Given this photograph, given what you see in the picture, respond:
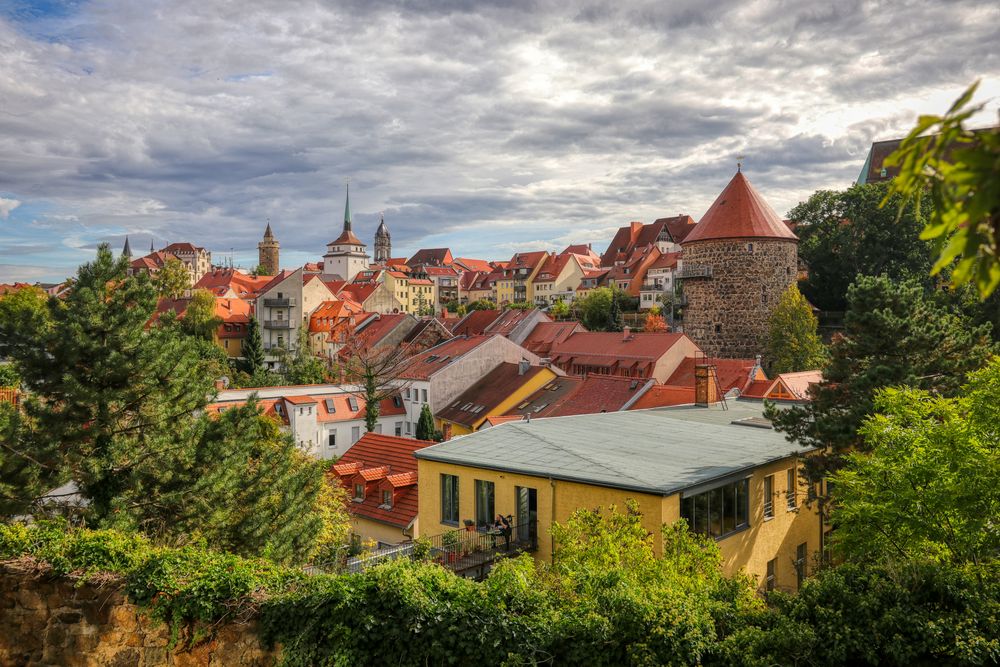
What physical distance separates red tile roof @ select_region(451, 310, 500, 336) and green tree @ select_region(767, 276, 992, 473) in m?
49.1

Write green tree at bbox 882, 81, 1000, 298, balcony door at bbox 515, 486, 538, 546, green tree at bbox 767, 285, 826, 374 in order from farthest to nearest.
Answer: green tree at bbox 767, 285, 826, 374 → balcony door at bbox 515, 486, 538, 546 → green tree at bbox 882, 81, 1000, 298

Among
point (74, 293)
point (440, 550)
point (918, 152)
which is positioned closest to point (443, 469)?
point (440, 550)

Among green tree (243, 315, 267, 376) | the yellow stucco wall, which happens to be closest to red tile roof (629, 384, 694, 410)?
Result: the yellow stucco wall

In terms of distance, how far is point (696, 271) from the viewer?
47.1 metres

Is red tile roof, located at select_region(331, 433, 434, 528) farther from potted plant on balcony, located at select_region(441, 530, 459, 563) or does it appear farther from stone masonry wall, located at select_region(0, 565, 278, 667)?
stone masonry wall, located at select_region(0, 565, 278, 667)

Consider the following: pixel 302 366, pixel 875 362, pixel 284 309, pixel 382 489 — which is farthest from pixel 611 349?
pixel 284 309

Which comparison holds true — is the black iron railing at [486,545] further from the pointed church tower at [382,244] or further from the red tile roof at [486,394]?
the pointed church tower at [382,244]

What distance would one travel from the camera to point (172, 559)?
933cm

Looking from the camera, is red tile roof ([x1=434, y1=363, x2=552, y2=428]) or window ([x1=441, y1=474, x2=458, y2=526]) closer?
window ([x1=441, y1=474, x2=458, y2=526])

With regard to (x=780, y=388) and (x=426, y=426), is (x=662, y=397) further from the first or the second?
(x=426, y=426)

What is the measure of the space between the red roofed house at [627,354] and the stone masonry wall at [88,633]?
3359 cm

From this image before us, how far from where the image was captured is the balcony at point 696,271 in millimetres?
46594

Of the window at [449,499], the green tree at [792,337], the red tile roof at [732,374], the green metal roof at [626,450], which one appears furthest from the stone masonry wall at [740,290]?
the window at [449,499]

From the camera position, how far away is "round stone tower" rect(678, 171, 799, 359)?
4550 cm
